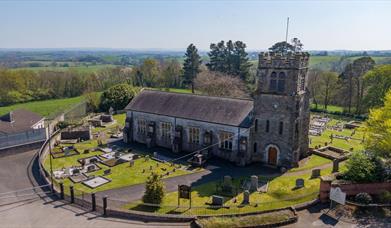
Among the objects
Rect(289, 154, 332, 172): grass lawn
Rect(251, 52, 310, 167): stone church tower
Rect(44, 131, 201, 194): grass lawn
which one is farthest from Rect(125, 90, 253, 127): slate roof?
Rect(289, 154, 332, 172): grass lawn

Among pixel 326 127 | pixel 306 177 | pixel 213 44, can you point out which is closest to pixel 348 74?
pixel 326 127

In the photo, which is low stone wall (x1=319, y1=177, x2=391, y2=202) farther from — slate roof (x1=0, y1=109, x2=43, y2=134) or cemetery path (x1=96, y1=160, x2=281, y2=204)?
slate roof (x1=0, y1=109, x2=43, y2=134)

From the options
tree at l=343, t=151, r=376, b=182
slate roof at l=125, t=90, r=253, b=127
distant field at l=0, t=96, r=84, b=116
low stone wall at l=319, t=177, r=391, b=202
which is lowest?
distant field at l=0, t=96, r=84, b=116

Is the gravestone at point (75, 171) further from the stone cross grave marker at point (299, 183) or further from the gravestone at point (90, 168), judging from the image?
the stone cross grave marker at point (299, 183)

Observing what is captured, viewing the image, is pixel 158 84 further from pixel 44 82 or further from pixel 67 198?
pixel 67 198

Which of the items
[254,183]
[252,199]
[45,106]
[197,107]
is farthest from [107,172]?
[45,106]

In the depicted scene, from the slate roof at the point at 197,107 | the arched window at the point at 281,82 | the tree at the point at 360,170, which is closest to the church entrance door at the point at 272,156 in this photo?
the slate roof at the point at 197,107
